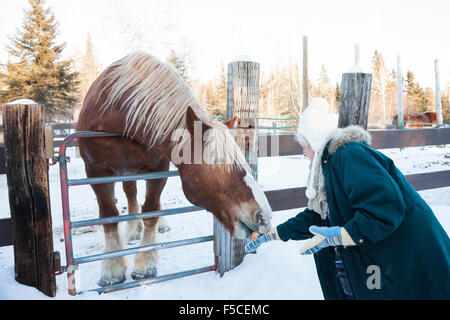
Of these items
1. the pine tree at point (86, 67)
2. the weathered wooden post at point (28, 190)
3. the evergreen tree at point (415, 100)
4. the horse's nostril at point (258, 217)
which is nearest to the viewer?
the horse's nostril at point (258, 217)

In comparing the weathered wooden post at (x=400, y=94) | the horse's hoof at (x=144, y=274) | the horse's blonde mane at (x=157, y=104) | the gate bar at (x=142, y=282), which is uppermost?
the weathered wooden post at (x=400, y=94)

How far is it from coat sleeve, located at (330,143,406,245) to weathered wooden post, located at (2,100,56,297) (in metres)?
1.86

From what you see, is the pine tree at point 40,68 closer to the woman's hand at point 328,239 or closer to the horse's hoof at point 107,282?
the horse's hoof at point 107,282

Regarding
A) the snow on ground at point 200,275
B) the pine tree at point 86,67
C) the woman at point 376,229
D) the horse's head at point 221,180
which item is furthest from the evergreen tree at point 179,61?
the woman at point 376,229

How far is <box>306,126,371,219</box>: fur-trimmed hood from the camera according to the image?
1.48 meters

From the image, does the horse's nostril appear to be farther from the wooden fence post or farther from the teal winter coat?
the wooden fence post

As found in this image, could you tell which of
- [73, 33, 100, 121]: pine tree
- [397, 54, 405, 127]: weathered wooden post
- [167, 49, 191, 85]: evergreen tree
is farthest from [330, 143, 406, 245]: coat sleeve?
[73, 33, 100, 121]: pine tree

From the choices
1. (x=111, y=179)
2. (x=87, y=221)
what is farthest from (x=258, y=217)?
(x=87, y=221)

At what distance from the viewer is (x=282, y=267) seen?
2.65m

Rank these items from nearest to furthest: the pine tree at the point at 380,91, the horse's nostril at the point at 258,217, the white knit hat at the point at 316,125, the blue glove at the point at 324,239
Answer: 1. the blue glove at the point at 324,239
2. the white knit hat at the point at 316,125
3. the horse's nostril at the point at 258,217
4. the pine tree at the point at 380,91

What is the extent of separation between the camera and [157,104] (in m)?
2.17

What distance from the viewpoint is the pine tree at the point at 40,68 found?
1897 cm

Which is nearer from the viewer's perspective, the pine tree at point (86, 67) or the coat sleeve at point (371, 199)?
the coat sleeve at point (371, 199)

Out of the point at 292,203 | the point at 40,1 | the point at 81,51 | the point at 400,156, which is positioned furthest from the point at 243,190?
the point at 81,51
